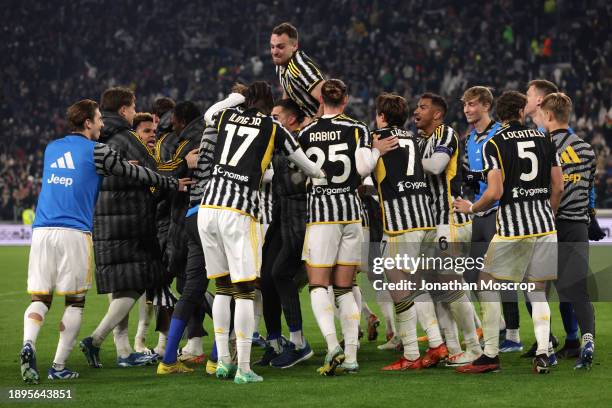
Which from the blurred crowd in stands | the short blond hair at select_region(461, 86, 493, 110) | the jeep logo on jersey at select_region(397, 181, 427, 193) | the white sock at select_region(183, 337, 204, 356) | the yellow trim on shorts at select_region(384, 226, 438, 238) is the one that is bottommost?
the white sock at select_region(183, 337, 204, 356)

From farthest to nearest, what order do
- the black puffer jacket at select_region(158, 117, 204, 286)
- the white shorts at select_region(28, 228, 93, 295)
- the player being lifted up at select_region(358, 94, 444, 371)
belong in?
the black puffer jacket at select_region(158, 117, 204, 286) < the player being lifted up at select_region(358, 94, 444, 371) < the white shorts at select_region(28, 228, 93, 295)

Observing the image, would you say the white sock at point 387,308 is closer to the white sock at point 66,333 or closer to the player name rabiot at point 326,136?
the player name rabiot at point 326,136

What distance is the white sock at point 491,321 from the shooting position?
6859 millimetres

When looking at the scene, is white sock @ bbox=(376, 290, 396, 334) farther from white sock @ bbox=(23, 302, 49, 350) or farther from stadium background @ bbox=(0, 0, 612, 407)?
stadium background @ bbox=(0, 0, 612, 407)

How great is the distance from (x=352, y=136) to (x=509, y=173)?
113 centimetres

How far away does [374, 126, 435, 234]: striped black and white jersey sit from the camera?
719 cm

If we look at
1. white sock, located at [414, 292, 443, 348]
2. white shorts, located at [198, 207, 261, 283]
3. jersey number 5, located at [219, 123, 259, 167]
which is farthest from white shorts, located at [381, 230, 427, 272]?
jersey number 5, located at [219, 123, 259, 167]

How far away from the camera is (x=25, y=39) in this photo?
101ft

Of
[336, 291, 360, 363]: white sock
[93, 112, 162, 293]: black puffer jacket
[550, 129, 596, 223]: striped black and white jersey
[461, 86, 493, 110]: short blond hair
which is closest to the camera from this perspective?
[336, 291, 360, 363]: white sock

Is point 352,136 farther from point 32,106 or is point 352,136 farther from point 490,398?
point 32,106

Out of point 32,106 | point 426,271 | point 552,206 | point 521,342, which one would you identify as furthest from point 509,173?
point 32,106

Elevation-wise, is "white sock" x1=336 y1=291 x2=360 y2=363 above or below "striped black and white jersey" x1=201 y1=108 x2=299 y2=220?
below

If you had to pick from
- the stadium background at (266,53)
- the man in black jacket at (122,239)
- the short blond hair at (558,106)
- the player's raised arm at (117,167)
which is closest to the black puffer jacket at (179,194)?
the man in black jacket at (122,239)

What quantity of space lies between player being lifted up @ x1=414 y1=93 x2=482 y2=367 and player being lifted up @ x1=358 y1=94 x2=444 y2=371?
0.15 meters
